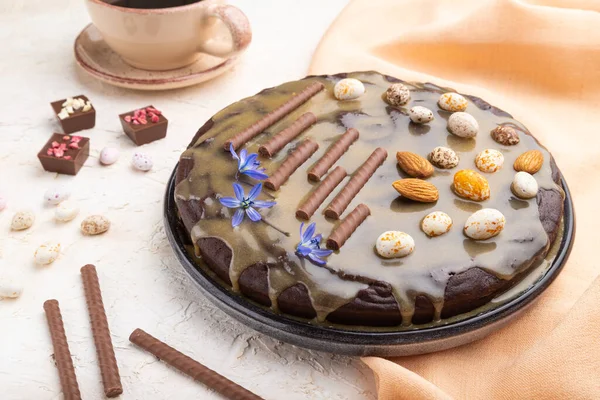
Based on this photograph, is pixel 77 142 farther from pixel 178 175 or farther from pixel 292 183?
pixel 292 183

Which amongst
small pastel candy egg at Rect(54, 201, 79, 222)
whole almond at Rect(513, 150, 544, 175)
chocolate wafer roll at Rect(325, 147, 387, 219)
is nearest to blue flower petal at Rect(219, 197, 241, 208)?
chocolate wafer roll at Rect(325, 147, 387, 219)

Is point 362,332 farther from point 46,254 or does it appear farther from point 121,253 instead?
point 46,254

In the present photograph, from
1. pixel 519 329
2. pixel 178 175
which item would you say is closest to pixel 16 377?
pixel 178 175

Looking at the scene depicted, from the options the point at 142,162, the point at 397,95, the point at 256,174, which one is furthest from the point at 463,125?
the point at 142,162

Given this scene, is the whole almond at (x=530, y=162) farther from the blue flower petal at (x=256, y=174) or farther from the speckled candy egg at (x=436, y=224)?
the blue flower petal at (x=256, y=174)

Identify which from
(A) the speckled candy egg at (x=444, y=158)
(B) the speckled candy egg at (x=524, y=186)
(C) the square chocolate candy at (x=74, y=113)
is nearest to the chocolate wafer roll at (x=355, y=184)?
(A) the speckled candy egg at (x=444, y=158)

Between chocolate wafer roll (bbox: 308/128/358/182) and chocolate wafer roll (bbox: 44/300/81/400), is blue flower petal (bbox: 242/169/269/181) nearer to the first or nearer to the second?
chocolate wafer roll (bbox: 308/128/358/182)
